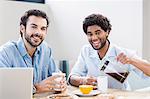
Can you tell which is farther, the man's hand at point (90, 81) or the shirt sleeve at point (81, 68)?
the shirt sleeve at point (81, 68)

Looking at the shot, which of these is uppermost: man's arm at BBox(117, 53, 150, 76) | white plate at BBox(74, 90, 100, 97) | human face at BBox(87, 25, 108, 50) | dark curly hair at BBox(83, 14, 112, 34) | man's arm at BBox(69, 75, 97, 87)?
dark curly hair at BBox(83, 14, 112, 34)

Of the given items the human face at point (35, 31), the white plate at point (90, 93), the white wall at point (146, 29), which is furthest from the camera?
the white wall at point (146, 29)

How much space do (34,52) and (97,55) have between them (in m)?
0.55

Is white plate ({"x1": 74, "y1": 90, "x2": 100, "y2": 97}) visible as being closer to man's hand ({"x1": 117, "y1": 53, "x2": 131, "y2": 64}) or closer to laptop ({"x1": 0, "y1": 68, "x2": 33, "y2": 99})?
man's hand ({"x1": 117, "y1": 53, "x2": 131, "y2": 64})

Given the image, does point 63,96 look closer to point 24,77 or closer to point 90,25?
point 24,77

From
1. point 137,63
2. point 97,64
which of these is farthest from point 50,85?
point 137,63

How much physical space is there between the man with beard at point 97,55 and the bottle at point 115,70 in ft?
0.07

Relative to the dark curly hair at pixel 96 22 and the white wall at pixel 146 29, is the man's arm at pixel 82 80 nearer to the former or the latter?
the dark curly hair at pixel 96 22

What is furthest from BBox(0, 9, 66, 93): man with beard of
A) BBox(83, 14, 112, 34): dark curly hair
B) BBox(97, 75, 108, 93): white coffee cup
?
BBox(83, 14, 112, 34): dark curly hair

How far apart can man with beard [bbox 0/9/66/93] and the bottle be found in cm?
Result: 43

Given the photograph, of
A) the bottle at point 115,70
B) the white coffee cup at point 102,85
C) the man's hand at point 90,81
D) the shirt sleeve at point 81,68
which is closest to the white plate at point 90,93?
the white coffee cup at point 102,85

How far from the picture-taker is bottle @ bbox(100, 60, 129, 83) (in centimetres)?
213

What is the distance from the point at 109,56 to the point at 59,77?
1.84 feet

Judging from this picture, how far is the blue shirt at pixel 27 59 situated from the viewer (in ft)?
6.22
